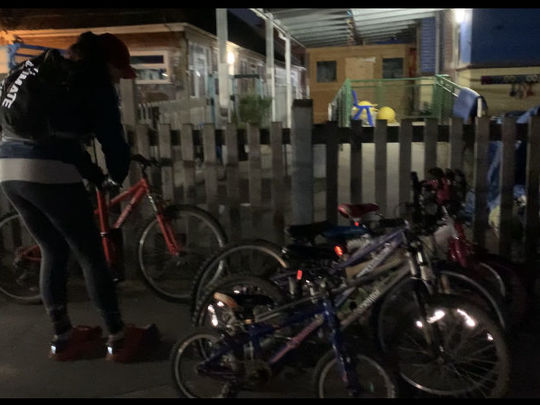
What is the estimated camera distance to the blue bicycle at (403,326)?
9.41 feet

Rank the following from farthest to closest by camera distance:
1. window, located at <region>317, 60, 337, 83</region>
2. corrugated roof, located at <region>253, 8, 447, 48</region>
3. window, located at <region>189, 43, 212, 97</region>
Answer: window, located at <region>317, 60, 337, 83</region> → window, located at <region>189, 43, 212, 97</region> → corrugated roof, located at <region>253, 8, 447, 48</region>

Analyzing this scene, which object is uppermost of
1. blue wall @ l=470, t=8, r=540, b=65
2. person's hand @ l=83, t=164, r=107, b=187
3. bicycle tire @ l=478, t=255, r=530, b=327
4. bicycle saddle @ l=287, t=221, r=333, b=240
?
blue wall @ l=470, t=8, r=540, b=65

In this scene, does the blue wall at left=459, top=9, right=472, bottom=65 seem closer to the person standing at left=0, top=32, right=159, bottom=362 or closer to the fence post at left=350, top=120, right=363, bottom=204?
the fence post at left=350, top=120, right=363, bottom=204

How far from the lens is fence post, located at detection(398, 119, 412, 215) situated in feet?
14.0

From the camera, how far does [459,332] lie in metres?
2.96

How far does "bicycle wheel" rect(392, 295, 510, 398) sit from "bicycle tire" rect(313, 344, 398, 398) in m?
0.27

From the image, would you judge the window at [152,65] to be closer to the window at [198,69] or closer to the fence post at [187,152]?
the window at [198,69]

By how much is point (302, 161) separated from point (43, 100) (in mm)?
1983

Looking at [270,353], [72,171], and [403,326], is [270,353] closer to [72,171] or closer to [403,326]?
[403,326]

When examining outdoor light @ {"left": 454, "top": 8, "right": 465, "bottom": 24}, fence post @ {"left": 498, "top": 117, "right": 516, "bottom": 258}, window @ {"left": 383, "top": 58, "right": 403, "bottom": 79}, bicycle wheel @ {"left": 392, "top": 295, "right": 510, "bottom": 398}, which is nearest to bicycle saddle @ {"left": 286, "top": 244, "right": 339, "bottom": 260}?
bicycle wheel @ {"left": 392, "top": 295, "right": 510, "bottom": 398}

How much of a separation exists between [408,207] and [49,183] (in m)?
2.17

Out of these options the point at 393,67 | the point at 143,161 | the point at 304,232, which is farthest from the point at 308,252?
the point at 393,67

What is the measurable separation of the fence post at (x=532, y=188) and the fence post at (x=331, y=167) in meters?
1.44

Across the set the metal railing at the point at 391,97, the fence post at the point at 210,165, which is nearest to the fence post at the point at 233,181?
the fence post at the point at 210,165
